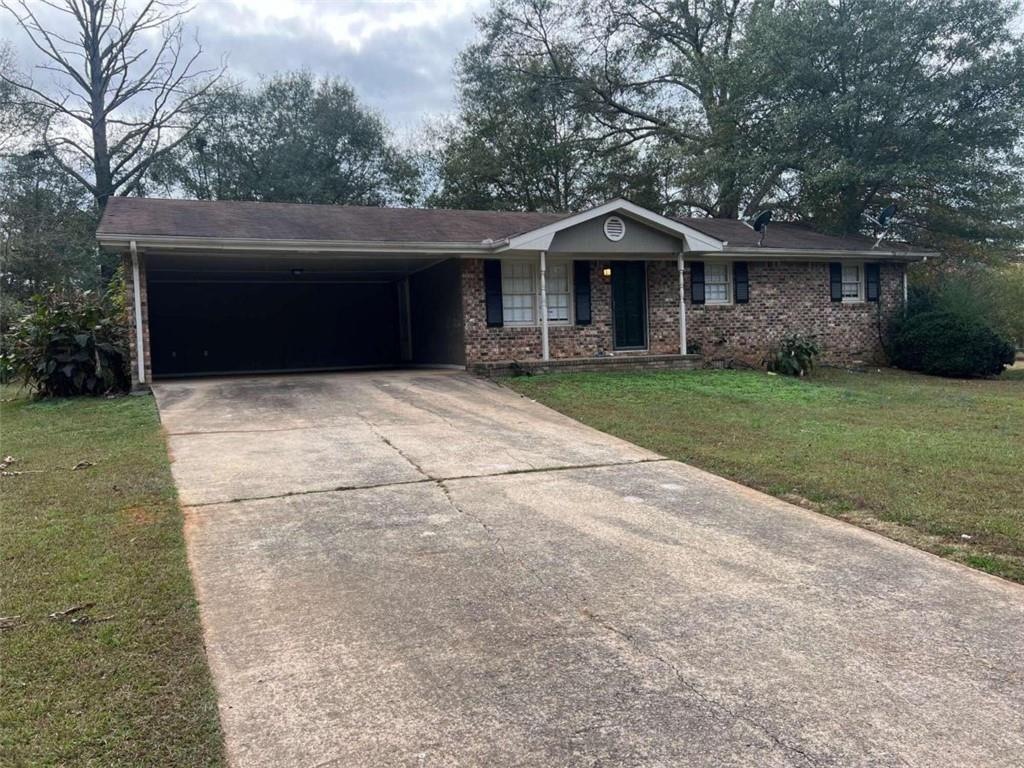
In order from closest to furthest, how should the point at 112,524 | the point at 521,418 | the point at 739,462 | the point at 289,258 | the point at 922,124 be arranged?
the point at 112,524 < the point at 739,462 < the point at 521,418 < the point at 289,258 < the point at 922,124

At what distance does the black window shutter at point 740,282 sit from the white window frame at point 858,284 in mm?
2621

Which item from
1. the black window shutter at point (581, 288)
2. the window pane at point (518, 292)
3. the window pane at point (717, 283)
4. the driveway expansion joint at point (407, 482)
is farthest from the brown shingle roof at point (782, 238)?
the driveway expansion joint at point (407, 482)

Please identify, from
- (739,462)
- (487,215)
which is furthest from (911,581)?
(487,215)

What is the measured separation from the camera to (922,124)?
66.0ft

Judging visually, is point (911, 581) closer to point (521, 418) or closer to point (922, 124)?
point (521, 418)

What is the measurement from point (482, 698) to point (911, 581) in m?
2.53

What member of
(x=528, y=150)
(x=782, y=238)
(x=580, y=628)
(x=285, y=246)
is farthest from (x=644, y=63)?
(x=580, y=628)

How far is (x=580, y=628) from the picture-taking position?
134 inches

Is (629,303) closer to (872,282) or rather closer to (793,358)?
(793,358)

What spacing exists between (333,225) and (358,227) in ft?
1.54

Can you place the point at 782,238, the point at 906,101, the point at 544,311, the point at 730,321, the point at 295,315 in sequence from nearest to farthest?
the point at 544,311 → the point at 730,321 → the point at 782,238 → the point at 295,315 → the point at 906,101

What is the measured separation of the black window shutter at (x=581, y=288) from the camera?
15.2 m

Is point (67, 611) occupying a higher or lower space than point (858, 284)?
lower

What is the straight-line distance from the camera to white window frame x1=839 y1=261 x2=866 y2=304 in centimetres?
1755
